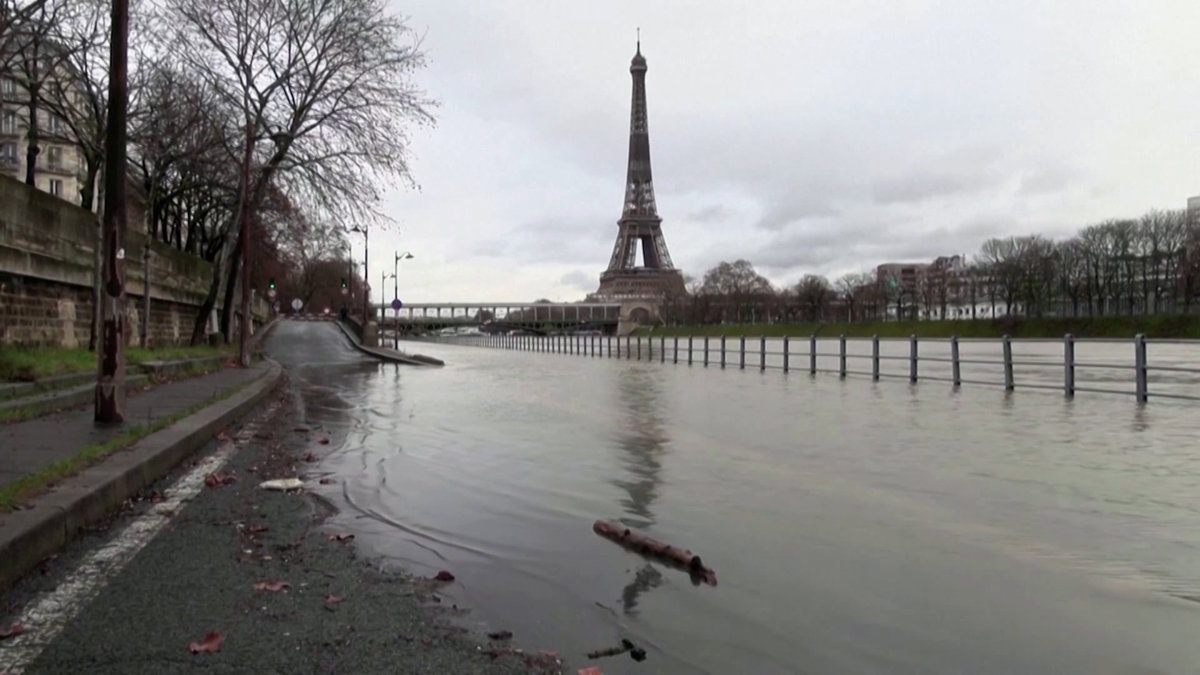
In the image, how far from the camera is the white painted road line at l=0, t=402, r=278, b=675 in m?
4.24

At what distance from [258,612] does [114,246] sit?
8.07 meters

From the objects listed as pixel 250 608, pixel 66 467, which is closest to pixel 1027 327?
pixel 66 467

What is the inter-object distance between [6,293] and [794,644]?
66.5 feet

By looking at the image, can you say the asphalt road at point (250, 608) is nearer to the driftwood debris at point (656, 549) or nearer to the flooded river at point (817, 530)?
the flooded river at point (817, 530)

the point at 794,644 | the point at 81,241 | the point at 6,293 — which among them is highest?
the point at 81,241

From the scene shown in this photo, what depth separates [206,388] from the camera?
63.4 ft

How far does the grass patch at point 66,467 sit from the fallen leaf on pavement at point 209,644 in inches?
102

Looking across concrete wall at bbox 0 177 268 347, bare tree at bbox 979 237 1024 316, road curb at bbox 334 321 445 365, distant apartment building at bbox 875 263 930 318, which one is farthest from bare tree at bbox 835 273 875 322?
concrete wall at bbox 0 177 268 347

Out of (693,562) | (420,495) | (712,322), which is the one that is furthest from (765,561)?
(712,322)

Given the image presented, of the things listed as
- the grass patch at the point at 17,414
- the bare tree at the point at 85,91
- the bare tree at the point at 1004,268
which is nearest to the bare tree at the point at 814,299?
the bare tree at the point at 1004,268

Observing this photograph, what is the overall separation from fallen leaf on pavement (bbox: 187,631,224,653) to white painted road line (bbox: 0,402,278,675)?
66cm

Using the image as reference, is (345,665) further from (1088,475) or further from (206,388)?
(206,388)

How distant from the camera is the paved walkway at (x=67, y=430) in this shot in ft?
27.9

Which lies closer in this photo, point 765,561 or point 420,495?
point 765,561
